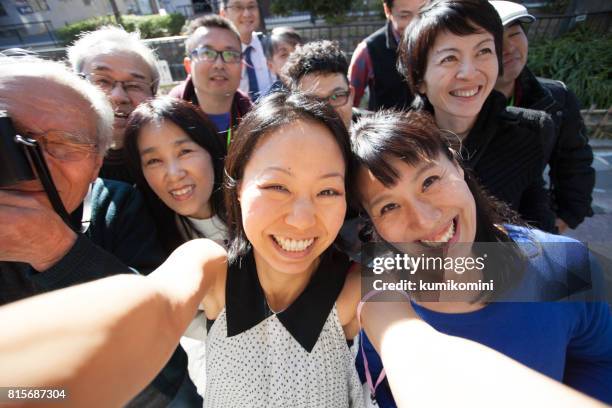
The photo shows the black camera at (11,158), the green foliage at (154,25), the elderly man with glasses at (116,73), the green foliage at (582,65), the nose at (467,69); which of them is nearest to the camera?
the black camera at (11,158)

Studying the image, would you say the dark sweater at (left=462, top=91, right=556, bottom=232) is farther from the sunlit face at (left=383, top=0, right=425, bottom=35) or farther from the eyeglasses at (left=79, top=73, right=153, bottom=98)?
the eyeglasses at (left=79, top=73, right=153, bottom=98)

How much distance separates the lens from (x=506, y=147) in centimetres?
168

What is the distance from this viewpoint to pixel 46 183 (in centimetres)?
105

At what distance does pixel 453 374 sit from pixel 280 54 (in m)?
3.88

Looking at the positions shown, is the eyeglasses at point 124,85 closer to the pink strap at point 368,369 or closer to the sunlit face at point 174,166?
the sunlit face at point 174,166

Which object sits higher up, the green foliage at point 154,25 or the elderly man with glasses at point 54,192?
the green foliage at point 154,25

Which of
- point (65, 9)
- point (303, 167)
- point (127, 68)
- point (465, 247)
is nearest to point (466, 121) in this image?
point (465, 247)

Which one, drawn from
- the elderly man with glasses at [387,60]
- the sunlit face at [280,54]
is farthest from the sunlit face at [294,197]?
the sunlit face at [280,54]

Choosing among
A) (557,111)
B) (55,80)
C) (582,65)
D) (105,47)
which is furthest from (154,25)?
(557,111)

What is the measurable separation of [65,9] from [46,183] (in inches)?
922

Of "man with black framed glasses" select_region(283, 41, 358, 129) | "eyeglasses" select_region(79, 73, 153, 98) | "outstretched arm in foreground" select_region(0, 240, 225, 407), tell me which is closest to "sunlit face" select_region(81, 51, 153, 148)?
"eyeglasses" select_region(79, 73, 153, 98)

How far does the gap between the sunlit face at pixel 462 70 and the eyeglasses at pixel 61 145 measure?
67.5 inches

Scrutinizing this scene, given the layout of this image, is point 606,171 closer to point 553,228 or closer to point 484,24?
point 553,228

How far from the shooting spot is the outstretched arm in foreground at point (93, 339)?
48 cm
